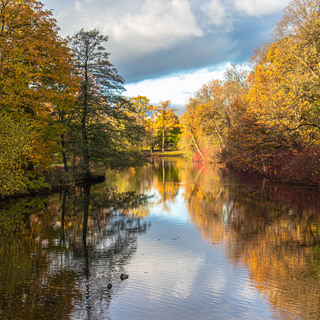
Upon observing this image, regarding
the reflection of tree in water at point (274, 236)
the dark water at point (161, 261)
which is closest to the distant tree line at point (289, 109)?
the reflection of tree in water at point (274, 236)

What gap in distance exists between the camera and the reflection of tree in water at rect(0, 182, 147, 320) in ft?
20.8

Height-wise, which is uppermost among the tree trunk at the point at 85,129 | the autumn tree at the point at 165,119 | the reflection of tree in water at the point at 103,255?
the autumn tree at the point at 165,119

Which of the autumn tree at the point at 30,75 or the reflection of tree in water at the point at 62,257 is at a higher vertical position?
the autumn tree at the point at 30,75

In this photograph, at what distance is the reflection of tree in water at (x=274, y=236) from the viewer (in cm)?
677

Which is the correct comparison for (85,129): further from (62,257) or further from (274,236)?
(274,236)

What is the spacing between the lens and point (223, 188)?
79.2 feet

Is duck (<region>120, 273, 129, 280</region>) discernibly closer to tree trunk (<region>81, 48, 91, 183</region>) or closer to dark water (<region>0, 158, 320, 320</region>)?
dark water (<region>0, 158, 320, 320</region>)

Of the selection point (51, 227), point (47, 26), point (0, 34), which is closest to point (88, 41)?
point (47, 26)

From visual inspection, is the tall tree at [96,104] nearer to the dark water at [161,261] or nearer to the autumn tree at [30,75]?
the autumn tree at [30,75]

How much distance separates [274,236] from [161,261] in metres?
4.41

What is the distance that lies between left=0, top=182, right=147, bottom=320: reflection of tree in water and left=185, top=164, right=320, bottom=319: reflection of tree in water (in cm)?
321

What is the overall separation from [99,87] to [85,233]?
57.2 ft

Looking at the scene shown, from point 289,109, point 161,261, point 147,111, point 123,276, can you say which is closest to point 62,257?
point 123,276

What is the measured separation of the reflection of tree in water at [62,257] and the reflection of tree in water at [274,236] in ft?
10.5
